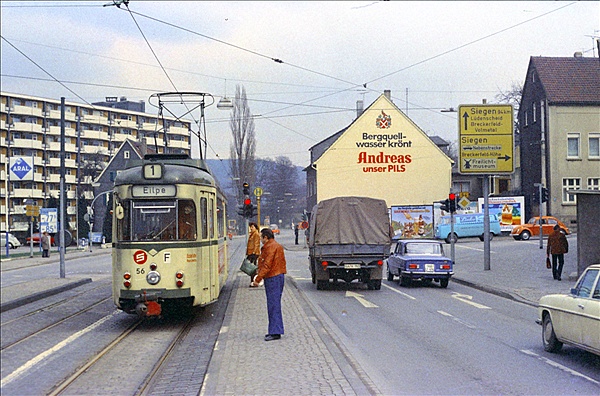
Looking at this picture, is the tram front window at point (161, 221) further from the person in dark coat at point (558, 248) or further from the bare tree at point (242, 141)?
the bare tree at point (242, 141)

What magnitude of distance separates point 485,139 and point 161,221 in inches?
695

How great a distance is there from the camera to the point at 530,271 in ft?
89.8

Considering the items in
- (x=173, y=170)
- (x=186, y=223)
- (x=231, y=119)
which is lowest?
(x=186, y=223)

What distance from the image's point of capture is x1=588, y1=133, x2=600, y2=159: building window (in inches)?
2090

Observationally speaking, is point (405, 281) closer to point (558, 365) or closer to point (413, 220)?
point (558, 365)

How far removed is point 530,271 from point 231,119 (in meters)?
26.3

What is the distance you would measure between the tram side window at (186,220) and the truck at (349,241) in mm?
9037

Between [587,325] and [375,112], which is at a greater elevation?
[375,112]

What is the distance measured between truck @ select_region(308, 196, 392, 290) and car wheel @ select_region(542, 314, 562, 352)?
1080cm

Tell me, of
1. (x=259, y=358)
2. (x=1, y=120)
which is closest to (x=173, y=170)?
(x=259, y=358)

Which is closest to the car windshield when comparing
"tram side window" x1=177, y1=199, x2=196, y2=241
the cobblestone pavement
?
the cobblestone pavement

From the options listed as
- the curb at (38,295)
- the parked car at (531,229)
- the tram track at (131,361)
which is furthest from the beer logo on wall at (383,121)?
the tram track at (131,361)

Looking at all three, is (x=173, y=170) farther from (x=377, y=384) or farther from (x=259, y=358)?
(x=377, y=384)

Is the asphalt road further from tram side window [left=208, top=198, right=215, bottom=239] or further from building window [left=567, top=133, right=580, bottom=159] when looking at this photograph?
building window [left=567, top=133, right=580, bottom=159]
